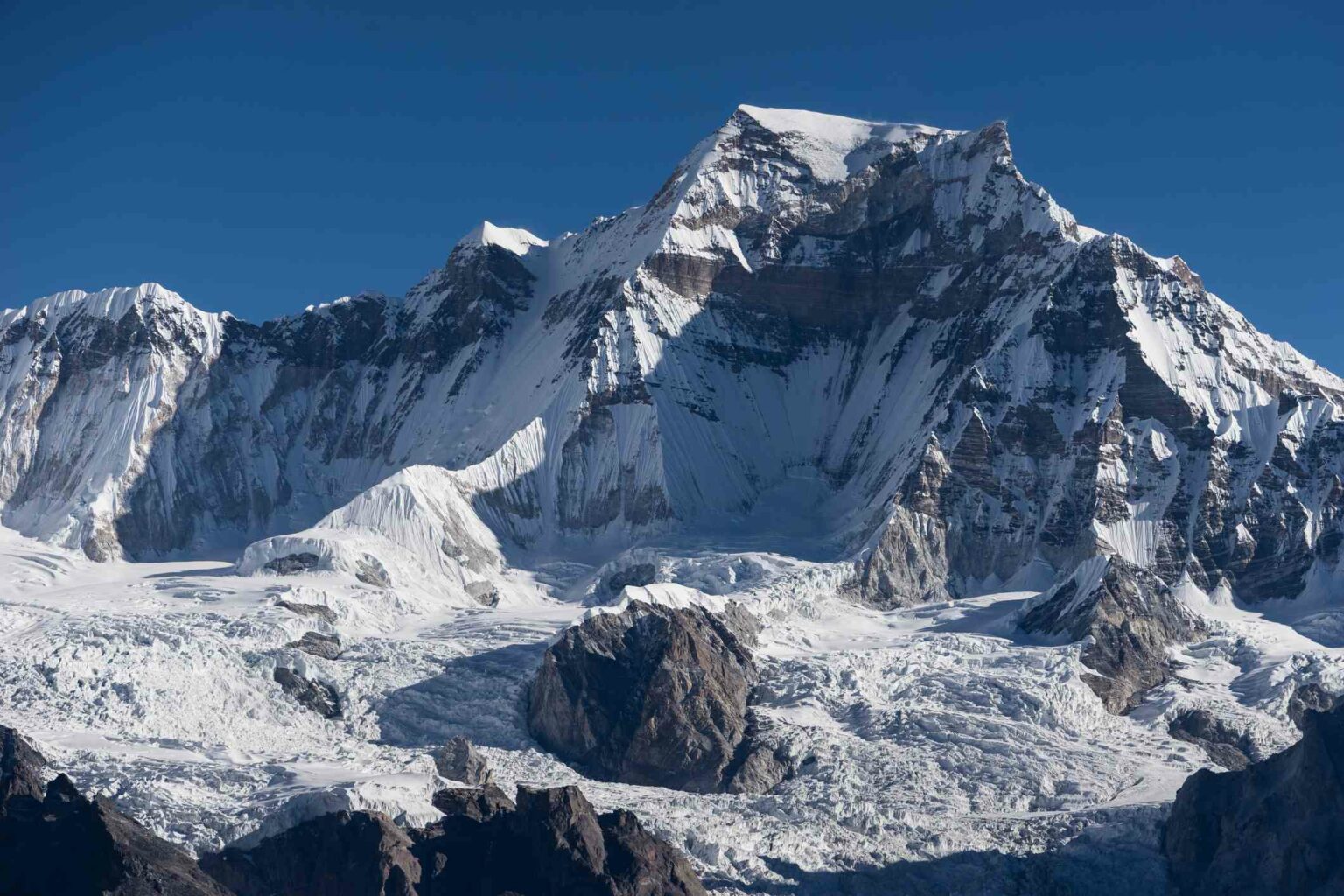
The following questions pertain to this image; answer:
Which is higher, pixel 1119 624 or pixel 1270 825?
pixel 1119 624

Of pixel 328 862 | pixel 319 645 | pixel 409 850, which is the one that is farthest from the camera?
pixel 319 645

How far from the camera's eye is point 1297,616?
194375mm

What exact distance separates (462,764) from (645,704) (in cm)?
1811

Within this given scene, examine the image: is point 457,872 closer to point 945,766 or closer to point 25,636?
point 945,766

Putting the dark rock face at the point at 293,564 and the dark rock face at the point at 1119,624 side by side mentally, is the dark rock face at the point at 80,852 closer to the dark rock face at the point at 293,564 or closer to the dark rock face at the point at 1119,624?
the dark rock face at the point at 293,564

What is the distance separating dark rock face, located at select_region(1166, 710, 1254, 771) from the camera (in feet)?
541

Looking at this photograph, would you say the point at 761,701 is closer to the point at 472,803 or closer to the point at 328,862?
the point at 472,803

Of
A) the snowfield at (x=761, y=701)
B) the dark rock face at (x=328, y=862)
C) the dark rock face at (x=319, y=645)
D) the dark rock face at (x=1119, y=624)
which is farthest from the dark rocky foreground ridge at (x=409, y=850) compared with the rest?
the dark rock face at (x=1119, y=624)

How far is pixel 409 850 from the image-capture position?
131m

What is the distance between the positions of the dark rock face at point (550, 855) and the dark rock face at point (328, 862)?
2.14m

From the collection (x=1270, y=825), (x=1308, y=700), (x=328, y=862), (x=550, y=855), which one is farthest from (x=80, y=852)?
(x=1308, y=700)

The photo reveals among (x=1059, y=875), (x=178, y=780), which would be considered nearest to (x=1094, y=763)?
(x=1059, y=875)

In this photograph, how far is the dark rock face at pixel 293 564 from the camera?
19512cm

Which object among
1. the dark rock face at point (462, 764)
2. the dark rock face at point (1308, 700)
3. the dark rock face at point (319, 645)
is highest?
the dark rock face at point (1308, 700)
